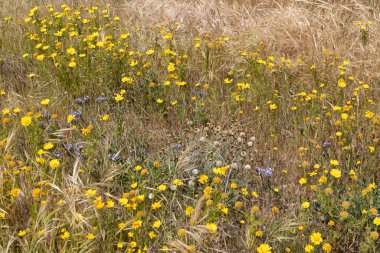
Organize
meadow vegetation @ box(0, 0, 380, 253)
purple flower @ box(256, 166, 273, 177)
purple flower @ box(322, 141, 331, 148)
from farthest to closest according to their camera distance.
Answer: purple flower @ box(322, 141, 331, 148), purple flower @ box(256, 166, 273, 177), meadow vegetation @ box(0, 0, 380, 253)

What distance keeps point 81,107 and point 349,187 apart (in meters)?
2.11

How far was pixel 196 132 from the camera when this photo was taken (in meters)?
3.13

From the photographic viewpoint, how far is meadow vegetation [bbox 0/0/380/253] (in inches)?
86.1

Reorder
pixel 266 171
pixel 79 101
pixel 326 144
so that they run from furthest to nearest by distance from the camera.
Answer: pixel 79 101 < pixel 326 144 < pixel 266 171

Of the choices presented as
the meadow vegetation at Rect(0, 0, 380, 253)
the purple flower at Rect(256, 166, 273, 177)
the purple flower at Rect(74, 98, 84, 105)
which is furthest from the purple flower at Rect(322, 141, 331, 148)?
the purple flower at Rect(74, 98, 84, 105)

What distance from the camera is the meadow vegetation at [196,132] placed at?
7.18 ft

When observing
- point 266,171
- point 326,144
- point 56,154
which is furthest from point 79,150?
point 326,144

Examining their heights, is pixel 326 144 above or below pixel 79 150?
above

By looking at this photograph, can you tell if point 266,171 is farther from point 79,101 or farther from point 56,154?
point 79,101

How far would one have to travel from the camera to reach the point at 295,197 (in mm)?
2559

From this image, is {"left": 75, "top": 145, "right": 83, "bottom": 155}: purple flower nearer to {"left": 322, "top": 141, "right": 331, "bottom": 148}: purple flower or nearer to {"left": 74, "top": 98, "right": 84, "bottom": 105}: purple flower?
{"left": 74, "top": 98, "right": 84, "bottom": 105}: purple flower

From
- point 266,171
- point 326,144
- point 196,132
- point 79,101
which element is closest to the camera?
point 266,171

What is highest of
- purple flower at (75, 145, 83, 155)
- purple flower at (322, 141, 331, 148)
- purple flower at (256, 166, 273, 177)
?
purple flower at (322, 141, 331, 148)

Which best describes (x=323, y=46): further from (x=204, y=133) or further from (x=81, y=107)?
(x=81, y=107)
